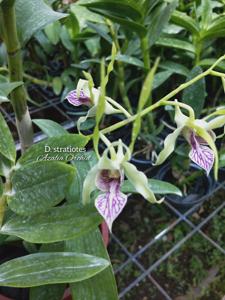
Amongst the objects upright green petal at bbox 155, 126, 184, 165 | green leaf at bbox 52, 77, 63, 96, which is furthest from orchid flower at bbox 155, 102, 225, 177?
green leaf at bbox 52, 77, 63, 96

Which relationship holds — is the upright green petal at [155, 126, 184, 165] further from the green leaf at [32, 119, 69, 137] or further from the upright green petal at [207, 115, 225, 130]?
the green leaf at [32, 119, 69, 137]

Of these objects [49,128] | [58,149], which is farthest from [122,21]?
[58,149]

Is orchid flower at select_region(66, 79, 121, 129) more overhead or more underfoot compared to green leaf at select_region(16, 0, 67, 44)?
more underfoot

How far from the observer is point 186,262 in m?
1.00

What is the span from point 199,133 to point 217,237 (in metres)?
0.73

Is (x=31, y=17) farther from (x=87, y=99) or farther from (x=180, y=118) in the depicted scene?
(x=180, y=118)

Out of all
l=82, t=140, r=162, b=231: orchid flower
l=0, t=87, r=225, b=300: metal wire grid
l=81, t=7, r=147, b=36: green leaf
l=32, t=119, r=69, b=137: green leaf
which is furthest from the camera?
l=0, t=87, r=225, b=300: metal wire grid

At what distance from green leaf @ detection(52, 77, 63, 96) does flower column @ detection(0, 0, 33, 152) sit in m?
0.51

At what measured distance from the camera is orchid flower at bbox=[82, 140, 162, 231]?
0.38m

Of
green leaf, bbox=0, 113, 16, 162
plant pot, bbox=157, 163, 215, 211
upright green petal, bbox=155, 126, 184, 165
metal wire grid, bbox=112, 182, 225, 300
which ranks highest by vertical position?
upright green petal, bbox=155, 126, 184, 165

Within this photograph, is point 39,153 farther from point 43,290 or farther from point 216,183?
point 216,183

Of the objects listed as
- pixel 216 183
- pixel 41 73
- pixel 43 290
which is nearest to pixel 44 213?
pixel 43 290

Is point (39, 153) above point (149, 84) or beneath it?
beneath

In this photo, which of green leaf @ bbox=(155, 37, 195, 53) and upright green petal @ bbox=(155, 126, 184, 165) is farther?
green leaf @ bbox=(155, 37, 195, 53)
